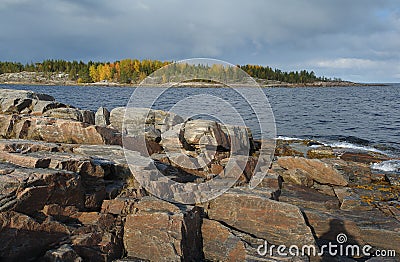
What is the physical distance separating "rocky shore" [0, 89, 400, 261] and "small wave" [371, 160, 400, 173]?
5.65 metres

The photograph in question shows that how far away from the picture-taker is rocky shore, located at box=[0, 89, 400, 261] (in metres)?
6.96

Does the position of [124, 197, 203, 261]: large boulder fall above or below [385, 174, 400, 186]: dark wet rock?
above

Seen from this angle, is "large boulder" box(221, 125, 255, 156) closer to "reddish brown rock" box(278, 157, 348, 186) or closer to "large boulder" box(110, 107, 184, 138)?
"reddish brown rock" box(278, 157, 348, 186)

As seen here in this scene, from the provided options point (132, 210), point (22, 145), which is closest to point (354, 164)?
point (132, 210)

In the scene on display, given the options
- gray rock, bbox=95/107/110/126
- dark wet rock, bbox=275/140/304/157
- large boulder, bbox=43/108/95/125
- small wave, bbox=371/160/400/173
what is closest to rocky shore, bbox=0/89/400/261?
large boulder, bbox=43/108/95/125

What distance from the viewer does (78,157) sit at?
31.1 feet

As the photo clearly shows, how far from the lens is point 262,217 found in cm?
867

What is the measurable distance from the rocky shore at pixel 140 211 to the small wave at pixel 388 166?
5.65 meters

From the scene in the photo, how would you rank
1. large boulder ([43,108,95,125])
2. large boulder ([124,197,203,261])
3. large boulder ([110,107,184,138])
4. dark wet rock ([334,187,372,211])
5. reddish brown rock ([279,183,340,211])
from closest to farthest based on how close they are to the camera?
large boulder ([124,197,203,261]) → reddish brown rock ([279,183,340,211]) → dark wet rock ([334,187,372,211]) → large boulder ([43,108,95,125]) → large boulder ([110,107,184,138])

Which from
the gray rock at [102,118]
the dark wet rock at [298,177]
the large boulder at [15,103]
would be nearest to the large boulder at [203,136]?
the dark wet rock at [298,177]

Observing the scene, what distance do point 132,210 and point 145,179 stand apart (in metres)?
1.65

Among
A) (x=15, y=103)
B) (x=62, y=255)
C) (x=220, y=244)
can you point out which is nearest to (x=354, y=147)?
(x=220, y=244)

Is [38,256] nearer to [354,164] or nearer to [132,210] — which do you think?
[132,210]

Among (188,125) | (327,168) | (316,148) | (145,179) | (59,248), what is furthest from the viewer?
(316,148)
